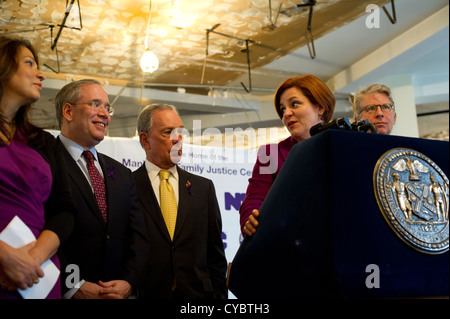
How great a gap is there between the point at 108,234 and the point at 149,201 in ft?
1.32

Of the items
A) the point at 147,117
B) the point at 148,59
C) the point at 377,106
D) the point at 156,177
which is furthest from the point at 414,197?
the point at 148,59

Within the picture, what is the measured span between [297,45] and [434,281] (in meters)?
5.56

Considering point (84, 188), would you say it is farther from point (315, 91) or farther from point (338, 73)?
point (338, 73)

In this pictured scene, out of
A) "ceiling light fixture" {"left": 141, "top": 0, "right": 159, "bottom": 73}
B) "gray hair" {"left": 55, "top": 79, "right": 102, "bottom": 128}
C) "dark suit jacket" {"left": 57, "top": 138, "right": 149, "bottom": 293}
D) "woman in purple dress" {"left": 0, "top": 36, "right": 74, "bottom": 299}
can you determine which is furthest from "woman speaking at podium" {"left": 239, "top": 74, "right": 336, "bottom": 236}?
"ceiling light fixture" {"left": 141, "top": 0, "right": 159, "bottom": 73}

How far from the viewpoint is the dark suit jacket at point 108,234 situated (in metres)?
1.73

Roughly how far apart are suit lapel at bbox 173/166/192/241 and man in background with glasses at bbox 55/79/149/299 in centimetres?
21

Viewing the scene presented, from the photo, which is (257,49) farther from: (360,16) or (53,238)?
(53,238)

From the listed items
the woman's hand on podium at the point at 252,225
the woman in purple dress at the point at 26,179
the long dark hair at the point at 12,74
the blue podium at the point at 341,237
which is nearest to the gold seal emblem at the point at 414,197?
the blue podium at the point at 341,237

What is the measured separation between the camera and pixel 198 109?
713 centimetres

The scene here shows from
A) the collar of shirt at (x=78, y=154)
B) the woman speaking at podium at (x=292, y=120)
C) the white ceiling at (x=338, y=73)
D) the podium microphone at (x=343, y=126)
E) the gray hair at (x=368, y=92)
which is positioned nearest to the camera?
the podium microphone at (x=343, y=126)

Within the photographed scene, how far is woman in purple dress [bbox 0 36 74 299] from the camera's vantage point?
119 centimetres

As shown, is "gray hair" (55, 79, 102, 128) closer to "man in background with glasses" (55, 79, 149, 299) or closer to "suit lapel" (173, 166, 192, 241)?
"man in background with glasses" (55, 79, 149, 299)

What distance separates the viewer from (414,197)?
2.79 ft

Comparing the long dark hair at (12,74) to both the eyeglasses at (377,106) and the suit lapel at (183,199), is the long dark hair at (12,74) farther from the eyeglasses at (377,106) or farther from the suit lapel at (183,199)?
the eyeglasses at (377,106)
